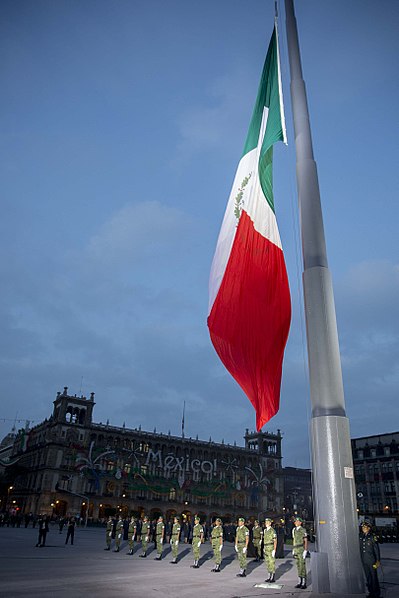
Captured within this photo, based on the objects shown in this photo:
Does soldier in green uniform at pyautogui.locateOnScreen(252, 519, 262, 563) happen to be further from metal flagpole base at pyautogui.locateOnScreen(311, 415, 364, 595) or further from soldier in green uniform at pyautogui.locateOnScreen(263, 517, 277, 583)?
metal flagpole base at pyautogui.locateOnScreen(311, 415, 364, 595)

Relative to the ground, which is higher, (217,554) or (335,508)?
(335,508)

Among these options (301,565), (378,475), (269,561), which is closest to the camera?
(301,565)

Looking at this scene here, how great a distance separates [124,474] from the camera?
85000 mm

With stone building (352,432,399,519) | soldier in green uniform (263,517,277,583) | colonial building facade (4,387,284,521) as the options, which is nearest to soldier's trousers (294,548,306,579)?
soldier in green uniform (263,517,277,583)

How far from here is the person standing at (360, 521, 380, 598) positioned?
9.30 meters

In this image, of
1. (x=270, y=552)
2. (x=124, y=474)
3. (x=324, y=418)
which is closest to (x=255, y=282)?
(x=324, y=418)

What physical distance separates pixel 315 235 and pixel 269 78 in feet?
16.0

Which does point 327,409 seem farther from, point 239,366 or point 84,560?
point 84,560

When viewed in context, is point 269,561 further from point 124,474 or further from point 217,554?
point 124,474

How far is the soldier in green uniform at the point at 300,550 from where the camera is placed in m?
13.2

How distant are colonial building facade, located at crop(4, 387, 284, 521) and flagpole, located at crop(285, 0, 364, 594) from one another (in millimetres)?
76133

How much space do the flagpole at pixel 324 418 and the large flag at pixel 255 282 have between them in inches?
26.9

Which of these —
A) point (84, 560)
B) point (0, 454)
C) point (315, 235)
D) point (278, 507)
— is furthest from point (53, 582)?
point (0, 454)

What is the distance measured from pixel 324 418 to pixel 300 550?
7096 millimetres
